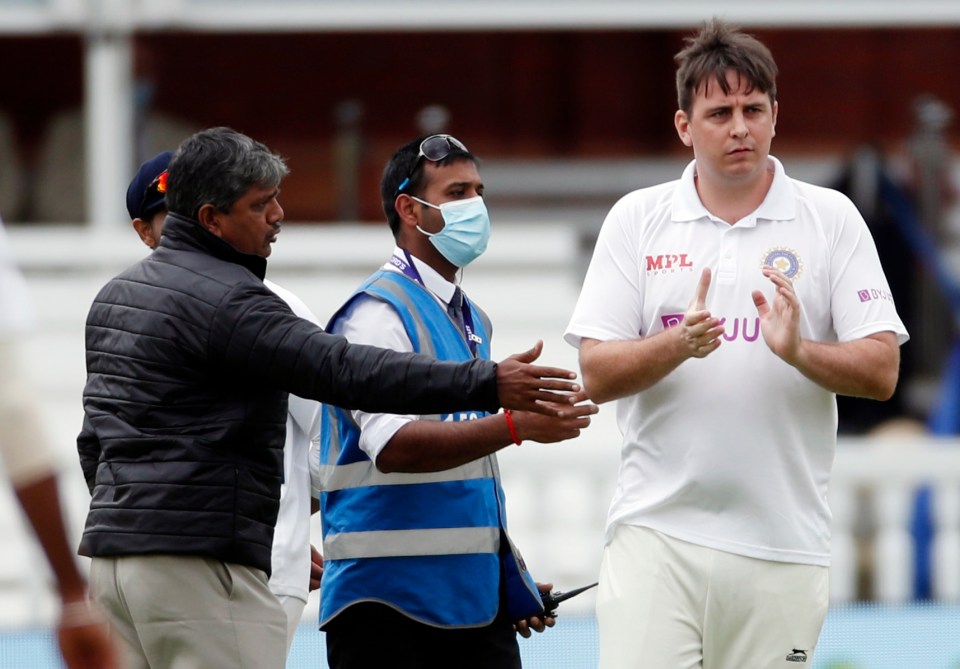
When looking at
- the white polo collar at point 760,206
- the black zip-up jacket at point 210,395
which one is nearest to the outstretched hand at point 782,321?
the white polo collar at point 760,206

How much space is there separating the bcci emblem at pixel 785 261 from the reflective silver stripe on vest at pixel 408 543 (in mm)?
895

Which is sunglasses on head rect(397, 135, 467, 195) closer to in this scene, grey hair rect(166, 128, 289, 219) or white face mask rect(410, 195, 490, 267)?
white face mask rect(410, 195, 490, 267)

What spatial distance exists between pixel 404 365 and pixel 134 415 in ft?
1.88

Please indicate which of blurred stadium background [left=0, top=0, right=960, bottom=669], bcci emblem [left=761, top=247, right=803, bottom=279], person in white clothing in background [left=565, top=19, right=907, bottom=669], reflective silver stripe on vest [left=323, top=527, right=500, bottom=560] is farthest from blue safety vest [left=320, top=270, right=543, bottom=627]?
blurred stadium background [left=0, top=0, right=960, bottom=669]

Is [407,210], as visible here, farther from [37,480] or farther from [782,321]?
[37,480]

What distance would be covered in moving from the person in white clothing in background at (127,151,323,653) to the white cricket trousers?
87cm

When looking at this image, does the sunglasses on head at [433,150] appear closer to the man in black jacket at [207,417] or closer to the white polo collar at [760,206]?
the white polo collar at [760,206]

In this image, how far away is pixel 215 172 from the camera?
3.83 m

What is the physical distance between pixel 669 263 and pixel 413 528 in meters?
0.83

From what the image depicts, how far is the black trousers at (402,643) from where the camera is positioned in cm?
399

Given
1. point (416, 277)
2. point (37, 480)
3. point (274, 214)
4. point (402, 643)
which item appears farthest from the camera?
point (416, 277)

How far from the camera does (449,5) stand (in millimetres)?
9602

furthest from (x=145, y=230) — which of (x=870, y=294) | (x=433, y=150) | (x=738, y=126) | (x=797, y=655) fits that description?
(x=797, y=655)

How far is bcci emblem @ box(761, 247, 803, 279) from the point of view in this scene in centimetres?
389
